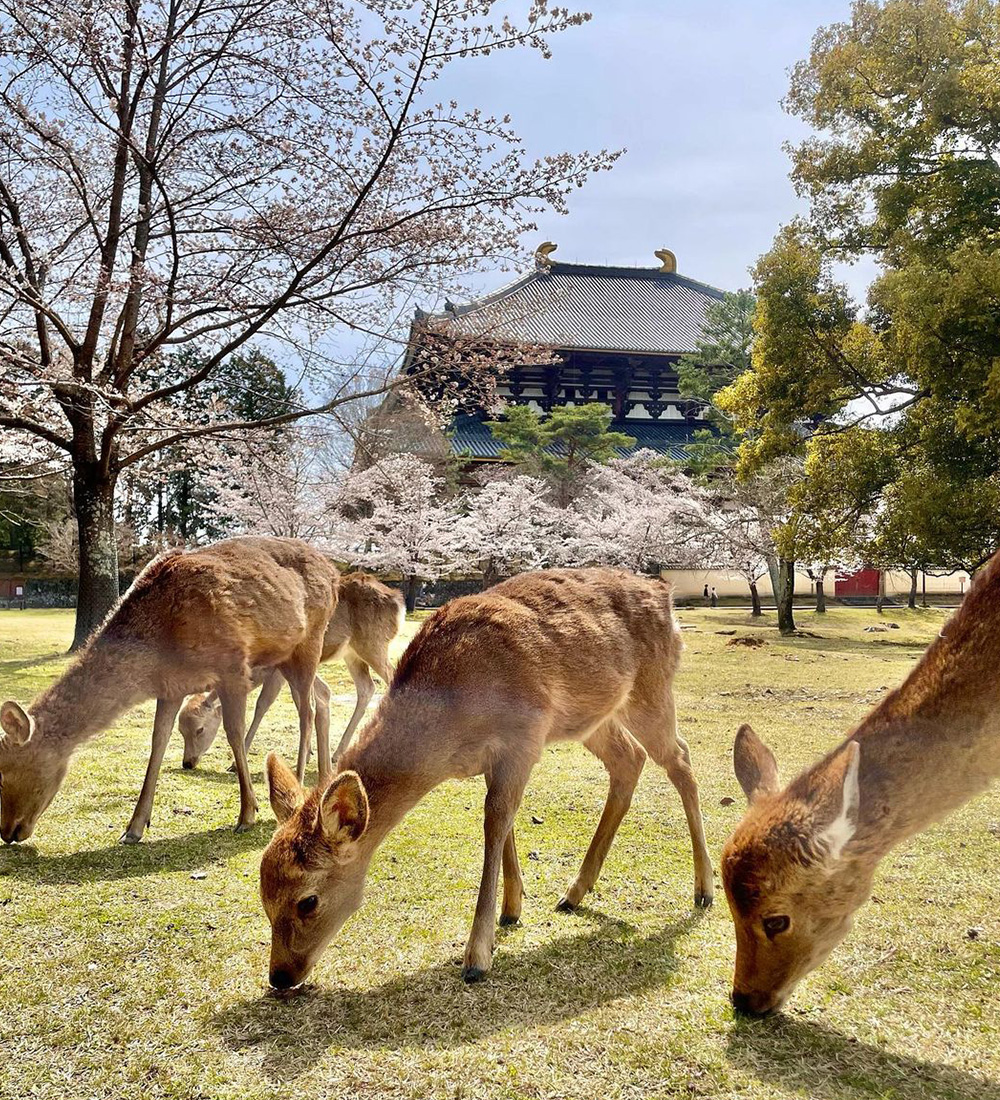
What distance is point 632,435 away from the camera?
27.6m

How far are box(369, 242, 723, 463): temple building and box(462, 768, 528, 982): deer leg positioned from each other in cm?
1931

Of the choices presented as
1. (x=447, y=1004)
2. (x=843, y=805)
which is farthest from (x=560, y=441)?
(x=843, y=805)

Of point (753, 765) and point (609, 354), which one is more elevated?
point (609, 354)

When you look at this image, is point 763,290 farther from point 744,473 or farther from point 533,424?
point 533,424

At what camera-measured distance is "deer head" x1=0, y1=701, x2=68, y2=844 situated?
3.90 metres

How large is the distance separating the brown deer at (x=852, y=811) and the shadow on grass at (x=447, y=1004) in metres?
0.55

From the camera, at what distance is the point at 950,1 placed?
1188cm

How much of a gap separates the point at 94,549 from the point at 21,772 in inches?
269

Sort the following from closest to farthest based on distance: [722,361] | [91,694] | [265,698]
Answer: [91,694]
[265,698]
[722,361]

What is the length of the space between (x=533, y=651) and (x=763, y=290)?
1184 cm

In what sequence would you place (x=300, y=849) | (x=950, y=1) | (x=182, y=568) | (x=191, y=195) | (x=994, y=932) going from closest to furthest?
(x=300, y=849) < (x=994, y=932) < (x=182, y=568) < (x=191, y=195) < (x=950, y=1)

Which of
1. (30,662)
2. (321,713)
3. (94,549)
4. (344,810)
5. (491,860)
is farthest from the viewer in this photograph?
(30,662)

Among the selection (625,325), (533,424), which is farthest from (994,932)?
(625,325)

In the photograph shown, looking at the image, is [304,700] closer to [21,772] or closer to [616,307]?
[21,772]
